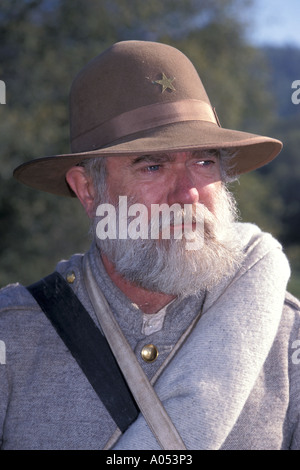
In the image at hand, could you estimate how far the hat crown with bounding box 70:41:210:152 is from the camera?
2.88m

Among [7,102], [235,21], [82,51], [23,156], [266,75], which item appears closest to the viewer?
[23,156]

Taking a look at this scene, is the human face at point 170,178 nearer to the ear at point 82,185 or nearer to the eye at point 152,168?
the eye at point 152,168

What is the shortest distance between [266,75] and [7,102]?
57.6ft

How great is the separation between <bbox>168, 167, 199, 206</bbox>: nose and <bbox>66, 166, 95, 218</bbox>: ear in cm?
52

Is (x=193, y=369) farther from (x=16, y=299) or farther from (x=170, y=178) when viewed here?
(x=16, y=299)

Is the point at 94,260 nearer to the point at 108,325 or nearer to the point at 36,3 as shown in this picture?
the point at 108,325

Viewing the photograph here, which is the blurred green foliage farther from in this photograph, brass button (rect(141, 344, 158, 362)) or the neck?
brass button (rect(141, 344, 158, 362))

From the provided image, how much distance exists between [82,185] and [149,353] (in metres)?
0.95

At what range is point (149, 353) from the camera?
8.92 feet

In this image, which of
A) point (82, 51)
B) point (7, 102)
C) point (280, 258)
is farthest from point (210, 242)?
point (82, 51)

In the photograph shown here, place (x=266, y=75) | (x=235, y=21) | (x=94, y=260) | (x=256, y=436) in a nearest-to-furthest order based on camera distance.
→ (x=256, y=436) → (x=94, y=260) → (x=235, y=21) → (x=266, y=75)

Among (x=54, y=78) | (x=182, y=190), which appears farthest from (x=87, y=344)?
(x=54, y=78)

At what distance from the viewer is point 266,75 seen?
3231cm

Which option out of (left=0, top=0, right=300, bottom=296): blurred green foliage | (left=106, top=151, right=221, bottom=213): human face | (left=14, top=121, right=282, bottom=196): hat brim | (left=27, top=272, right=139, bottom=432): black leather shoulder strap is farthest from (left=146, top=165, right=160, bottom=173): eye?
(left=0, top=0, right=300, bottom=296): blurred green foliage
